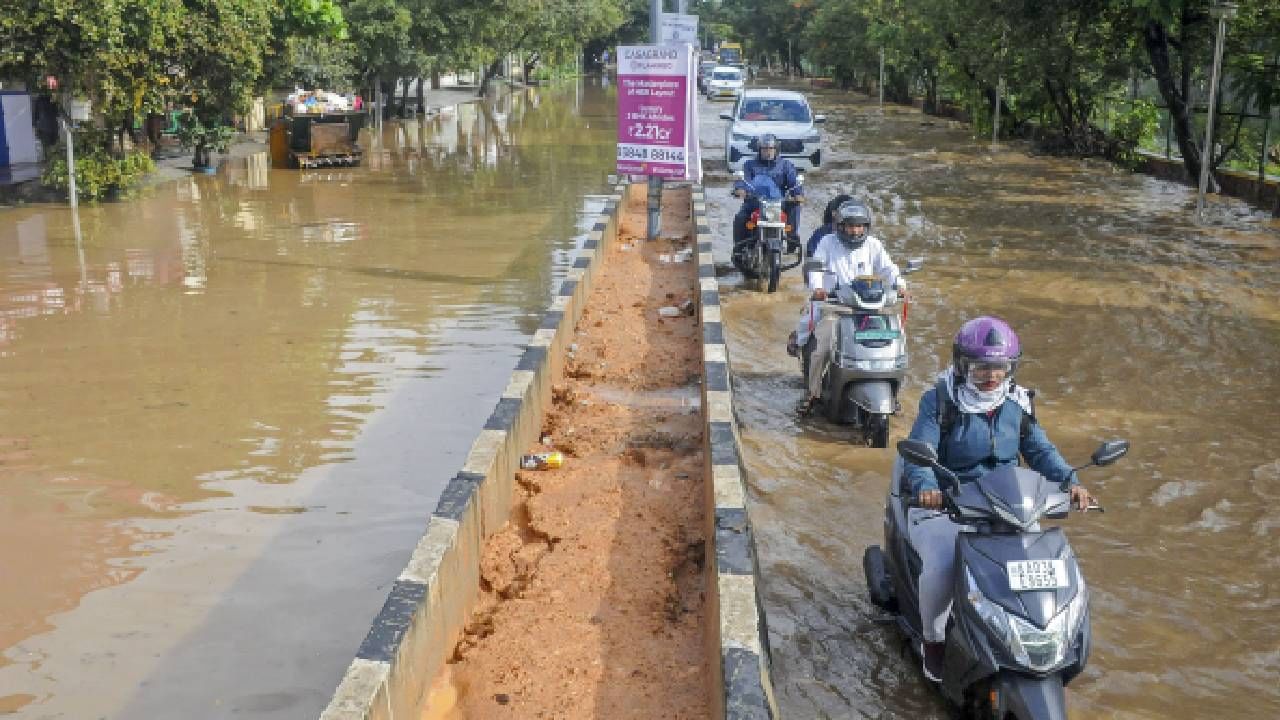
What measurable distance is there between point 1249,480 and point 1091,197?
13.9 meters

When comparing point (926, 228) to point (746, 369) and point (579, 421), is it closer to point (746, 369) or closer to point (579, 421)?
point (746, 369)

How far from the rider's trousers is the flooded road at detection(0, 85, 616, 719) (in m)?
2.46

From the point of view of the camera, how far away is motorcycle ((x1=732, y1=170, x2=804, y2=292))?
11688 mm

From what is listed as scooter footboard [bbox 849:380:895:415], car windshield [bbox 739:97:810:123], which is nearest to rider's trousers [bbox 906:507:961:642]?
scooter footboard [bbox 849:380:895:415]

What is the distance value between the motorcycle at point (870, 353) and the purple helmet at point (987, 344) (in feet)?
9.10

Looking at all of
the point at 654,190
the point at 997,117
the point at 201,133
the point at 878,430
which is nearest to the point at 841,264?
the point at 878,430

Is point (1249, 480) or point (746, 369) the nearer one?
point (1249, 480)

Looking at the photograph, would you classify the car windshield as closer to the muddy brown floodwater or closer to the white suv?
the white suv

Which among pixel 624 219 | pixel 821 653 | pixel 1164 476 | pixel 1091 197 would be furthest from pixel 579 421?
pixel 1091 197

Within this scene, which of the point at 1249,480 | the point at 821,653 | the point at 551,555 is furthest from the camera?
the point at 1249,480

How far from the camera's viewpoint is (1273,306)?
37.2ft

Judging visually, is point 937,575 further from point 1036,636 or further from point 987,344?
point 987,344

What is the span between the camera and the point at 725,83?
48.5 m

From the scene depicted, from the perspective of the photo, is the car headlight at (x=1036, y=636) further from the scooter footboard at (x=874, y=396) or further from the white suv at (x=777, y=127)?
the white suv at (x=777, y=127)
